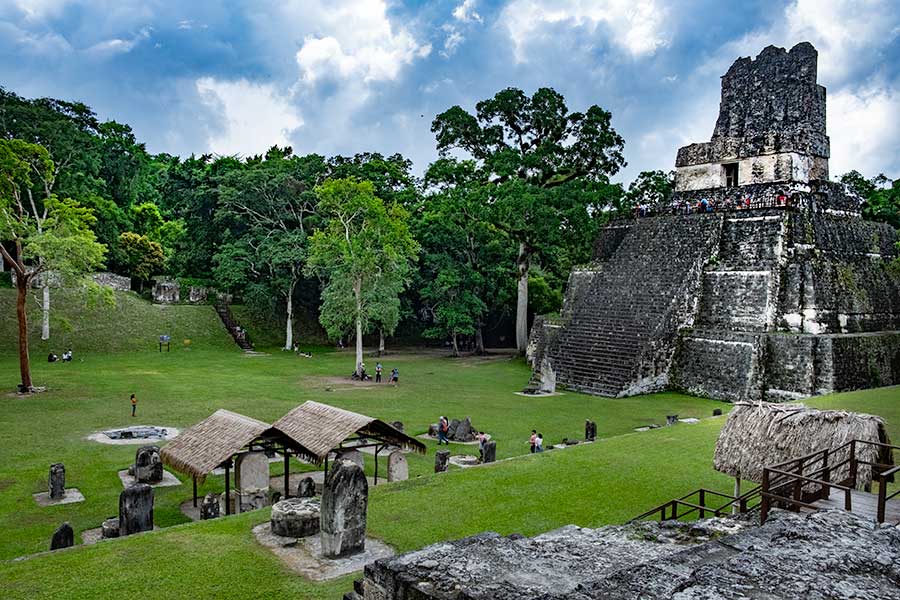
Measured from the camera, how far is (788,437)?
29.1 ft

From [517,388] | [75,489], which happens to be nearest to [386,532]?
[75,489]

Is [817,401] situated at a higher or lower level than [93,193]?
lower

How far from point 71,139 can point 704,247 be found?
3228cm

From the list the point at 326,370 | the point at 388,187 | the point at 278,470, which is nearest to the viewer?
the point at 278,470

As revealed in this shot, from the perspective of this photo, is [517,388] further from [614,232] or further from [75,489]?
[75,489]

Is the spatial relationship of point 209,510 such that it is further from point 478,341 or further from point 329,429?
point 478,341

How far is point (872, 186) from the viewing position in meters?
39.5

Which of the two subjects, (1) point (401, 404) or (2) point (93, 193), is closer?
(1) point (401, 404)

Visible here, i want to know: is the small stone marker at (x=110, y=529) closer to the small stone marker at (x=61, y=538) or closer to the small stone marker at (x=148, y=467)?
the small stone marker at (x=61, y=538)

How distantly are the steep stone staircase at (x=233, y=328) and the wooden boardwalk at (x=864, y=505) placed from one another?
30285 millimetres

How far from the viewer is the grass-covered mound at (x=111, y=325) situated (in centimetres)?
3058

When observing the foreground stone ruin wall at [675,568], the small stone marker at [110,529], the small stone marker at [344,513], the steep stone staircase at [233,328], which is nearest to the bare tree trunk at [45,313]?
the steep stone staircase at [233,328]

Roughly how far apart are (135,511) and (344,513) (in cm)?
344

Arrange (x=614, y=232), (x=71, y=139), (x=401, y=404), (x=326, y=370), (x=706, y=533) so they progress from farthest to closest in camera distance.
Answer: (x=71, y=139) < (x=614, y=232) < (x=326, y=370) < (x=401, y=404) < (x=706, y=533)
